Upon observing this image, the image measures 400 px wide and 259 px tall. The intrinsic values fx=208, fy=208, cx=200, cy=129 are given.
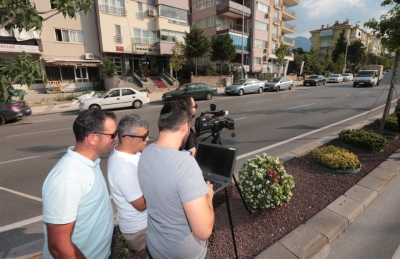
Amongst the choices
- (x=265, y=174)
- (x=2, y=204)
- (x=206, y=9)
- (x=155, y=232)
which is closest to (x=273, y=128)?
(x=265, y=174)

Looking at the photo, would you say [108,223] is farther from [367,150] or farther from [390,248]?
[367,150]

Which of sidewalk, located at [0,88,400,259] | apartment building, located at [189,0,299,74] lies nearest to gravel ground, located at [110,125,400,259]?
sidewalk, located at [0,88,400,259]

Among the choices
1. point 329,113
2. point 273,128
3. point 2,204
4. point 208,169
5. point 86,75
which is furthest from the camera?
point 86,75

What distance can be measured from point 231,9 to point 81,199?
115 feet

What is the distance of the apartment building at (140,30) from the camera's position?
23.2 meters

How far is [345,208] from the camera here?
3.22 meters

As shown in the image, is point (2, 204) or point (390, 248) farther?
point (2, 204)

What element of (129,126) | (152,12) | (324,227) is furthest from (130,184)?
(152,12)

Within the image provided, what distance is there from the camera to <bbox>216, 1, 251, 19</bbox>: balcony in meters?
30.6

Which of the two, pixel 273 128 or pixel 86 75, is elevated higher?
pixel 86 75

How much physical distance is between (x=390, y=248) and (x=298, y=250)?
4.08ft

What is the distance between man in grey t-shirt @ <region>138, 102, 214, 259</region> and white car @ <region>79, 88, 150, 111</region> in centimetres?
1248

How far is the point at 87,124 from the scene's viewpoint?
5.28 ft

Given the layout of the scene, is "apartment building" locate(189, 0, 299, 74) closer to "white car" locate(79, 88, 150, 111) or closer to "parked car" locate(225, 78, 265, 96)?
"parked car" locate(225, 78, 265, 96)
